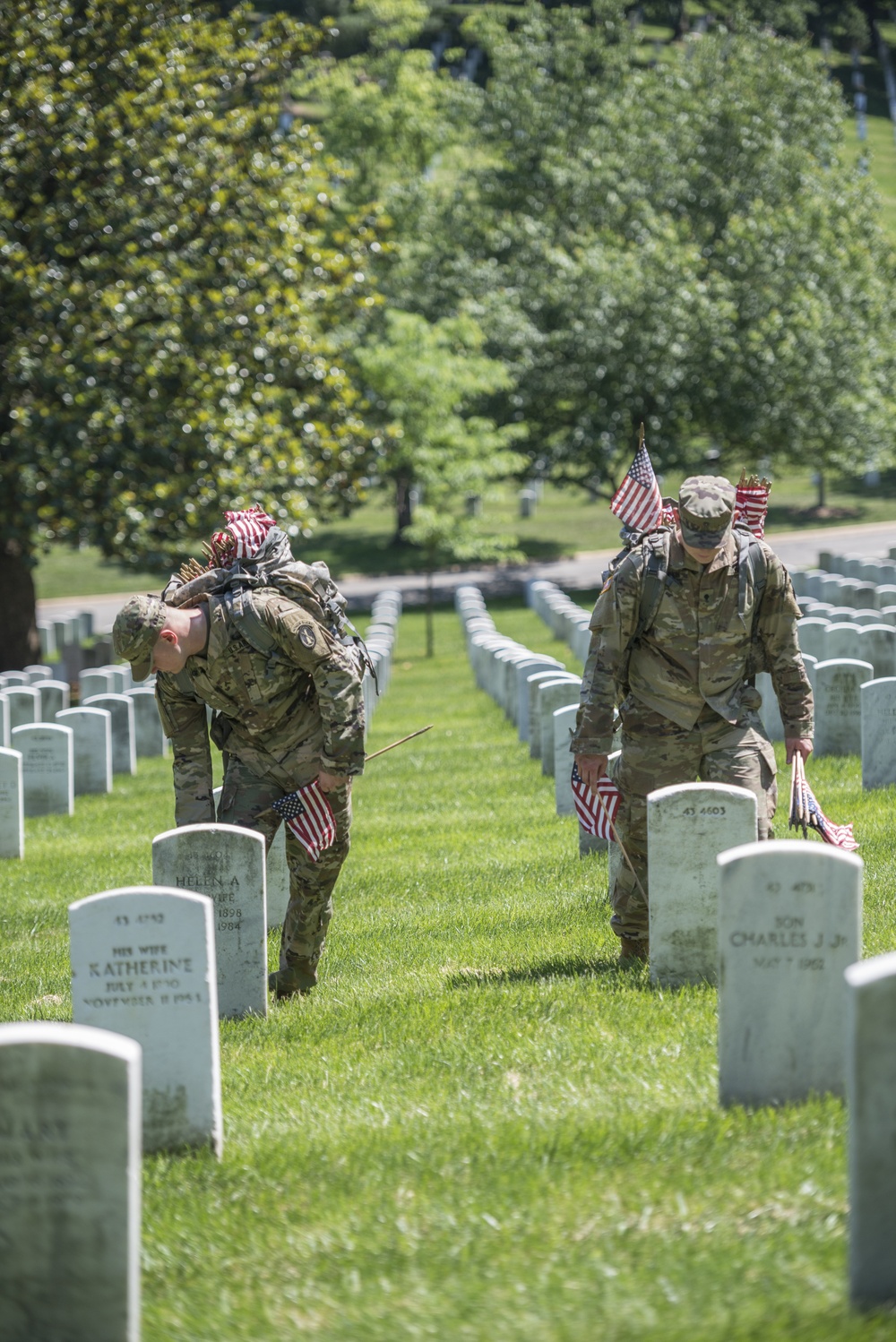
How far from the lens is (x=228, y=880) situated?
6.67 metres

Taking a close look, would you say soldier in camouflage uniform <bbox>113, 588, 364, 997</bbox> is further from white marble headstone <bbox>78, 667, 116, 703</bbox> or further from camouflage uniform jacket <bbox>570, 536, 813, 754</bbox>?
white marble headstone <bbox>78, 667, 116, 703</bbox>

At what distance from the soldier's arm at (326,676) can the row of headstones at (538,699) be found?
3.39 m

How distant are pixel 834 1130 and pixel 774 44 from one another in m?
42.3

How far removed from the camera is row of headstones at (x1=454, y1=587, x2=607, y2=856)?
1096 cm

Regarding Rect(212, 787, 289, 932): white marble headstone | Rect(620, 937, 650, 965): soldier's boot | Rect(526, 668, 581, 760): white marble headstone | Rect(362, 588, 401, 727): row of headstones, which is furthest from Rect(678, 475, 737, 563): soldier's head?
Rect(362, 588, 401, 727): row of headstones

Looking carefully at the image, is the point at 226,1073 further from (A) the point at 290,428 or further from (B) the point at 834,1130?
(A) the point at 290,428

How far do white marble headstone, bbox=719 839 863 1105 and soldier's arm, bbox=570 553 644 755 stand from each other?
2.03 meters

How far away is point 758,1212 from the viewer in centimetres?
434

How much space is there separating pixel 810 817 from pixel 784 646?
83cm

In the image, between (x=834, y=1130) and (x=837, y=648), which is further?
(x=837, y=648)

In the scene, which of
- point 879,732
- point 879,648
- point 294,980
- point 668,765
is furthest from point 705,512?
point 879,648

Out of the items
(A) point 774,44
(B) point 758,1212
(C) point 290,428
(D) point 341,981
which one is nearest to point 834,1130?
(B) point 758,1212

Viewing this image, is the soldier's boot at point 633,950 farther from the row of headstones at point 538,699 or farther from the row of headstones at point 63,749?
the row of headstones at point 63,749

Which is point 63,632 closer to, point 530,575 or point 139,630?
point 530,575
